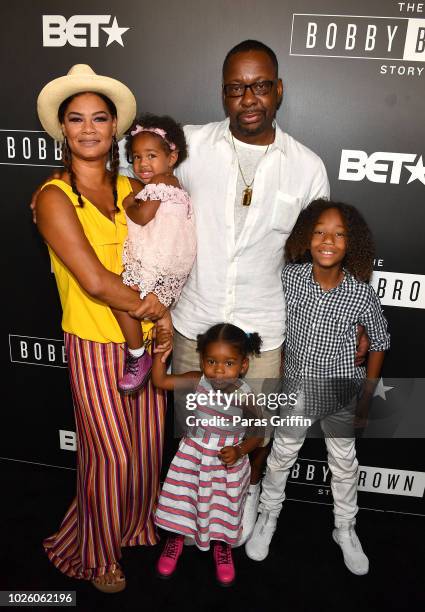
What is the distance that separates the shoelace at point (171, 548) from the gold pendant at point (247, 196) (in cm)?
147

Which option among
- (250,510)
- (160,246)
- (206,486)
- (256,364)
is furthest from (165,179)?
(250,510)

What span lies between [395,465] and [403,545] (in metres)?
0.37

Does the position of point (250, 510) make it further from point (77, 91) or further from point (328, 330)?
point (77, 91)

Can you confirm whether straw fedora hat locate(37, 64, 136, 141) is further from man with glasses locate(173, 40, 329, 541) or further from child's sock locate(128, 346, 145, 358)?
child's sock locate(128, 346, 145, 358)

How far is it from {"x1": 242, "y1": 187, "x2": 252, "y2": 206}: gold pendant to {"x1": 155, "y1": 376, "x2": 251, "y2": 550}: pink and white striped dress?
27.8 inches

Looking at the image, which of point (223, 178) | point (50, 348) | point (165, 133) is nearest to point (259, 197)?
point (223, 178)

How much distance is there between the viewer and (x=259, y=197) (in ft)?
6.50

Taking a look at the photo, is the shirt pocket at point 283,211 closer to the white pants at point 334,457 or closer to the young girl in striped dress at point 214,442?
the young girl in striped dress at point 214,442

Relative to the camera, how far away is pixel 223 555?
2236mm

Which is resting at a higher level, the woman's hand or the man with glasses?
the man with glasses

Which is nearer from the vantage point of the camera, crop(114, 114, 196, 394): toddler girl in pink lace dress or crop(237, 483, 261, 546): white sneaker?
crop(114, 114, 196, 394): toddler girl in pink lace dress

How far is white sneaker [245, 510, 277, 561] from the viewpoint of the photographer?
2.34 m

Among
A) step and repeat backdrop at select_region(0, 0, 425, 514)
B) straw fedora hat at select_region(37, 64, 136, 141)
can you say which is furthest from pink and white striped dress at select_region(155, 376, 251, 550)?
straw fedora hat at select_region(37, 64, 136, 141)

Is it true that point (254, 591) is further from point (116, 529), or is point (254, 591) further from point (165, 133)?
point (165, 133)
